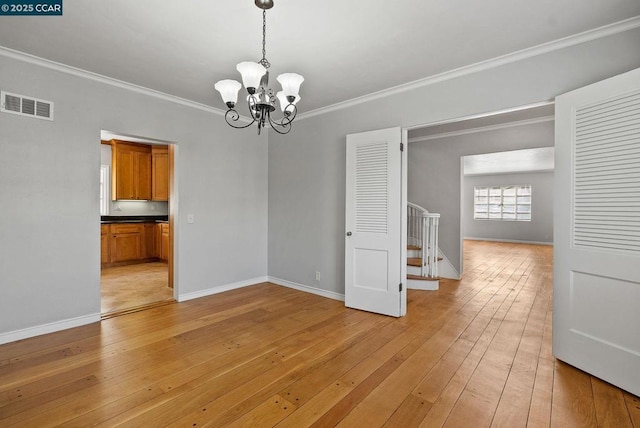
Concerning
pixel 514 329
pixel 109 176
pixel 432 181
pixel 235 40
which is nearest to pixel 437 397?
pixel 514 329

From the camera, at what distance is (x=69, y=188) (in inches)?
126

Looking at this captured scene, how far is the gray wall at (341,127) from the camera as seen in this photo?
8.38 feet

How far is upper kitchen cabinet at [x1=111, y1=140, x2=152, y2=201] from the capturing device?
21.2 feet

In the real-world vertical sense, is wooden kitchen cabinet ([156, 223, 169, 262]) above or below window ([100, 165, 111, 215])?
below

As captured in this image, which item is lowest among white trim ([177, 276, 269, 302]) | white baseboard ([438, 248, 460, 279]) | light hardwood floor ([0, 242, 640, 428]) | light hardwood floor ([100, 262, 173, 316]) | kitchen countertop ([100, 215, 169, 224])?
light hardwood floor ([0, 242, 640, 428])

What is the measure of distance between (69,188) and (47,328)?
1443 mm

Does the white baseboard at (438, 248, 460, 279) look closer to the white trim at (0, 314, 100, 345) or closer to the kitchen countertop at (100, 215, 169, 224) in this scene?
the white trim at (0, 314, 100, 345)

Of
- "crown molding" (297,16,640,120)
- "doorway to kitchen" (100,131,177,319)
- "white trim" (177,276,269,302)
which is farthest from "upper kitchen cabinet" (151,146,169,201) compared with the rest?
"crown molding" (297,16,640,120)

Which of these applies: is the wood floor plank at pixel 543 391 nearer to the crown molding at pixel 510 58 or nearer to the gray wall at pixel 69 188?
the crown molding at pixel 510 58

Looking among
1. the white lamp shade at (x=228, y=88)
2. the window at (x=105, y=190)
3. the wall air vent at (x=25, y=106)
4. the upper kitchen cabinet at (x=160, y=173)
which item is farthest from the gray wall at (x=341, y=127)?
the window at (x=105, y=190)

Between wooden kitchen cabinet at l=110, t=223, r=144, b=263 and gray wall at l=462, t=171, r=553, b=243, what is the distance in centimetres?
1042

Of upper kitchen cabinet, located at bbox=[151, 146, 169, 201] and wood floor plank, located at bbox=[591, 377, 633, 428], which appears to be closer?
wood floor plank, located at bbox=[591, 377, 633, 428]

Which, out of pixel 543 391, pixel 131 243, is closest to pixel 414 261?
pixel 543 391

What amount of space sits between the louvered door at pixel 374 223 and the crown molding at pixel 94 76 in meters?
2.26
